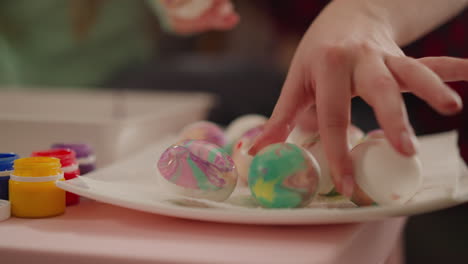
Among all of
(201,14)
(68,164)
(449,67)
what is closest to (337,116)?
(449,67)

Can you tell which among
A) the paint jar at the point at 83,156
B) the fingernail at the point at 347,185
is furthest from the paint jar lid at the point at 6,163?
the fingernail at the point at 347,185

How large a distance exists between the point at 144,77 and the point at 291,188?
1.39 metres

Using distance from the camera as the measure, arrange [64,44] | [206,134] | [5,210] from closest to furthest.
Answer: [5,210] → [206,134] → [64,44]

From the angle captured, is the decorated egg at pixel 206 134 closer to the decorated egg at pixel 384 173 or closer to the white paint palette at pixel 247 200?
the white paint palette at pixel 247 200

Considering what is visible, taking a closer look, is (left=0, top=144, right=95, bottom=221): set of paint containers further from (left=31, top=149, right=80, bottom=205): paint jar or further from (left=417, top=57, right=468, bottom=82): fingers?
(left=417, top=57, right=468, bottom=82): fingers

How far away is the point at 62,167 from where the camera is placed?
0.70 m

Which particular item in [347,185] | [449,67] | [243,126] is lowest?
[243,126]

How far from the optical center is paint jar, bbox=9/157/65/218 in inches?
24.8

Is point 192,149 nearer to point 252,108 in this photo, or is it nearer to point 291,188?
point 291,188

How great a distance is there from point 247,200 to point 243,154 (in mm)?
136

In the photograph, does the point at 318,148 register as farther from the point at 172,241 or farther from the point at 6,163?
the point at 6,163

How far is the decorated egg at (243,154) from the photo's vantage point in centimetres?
76

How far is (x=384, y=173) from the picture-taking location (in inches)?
22.2

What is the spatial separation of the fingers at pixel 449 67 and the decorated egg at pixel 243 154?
251 mm
